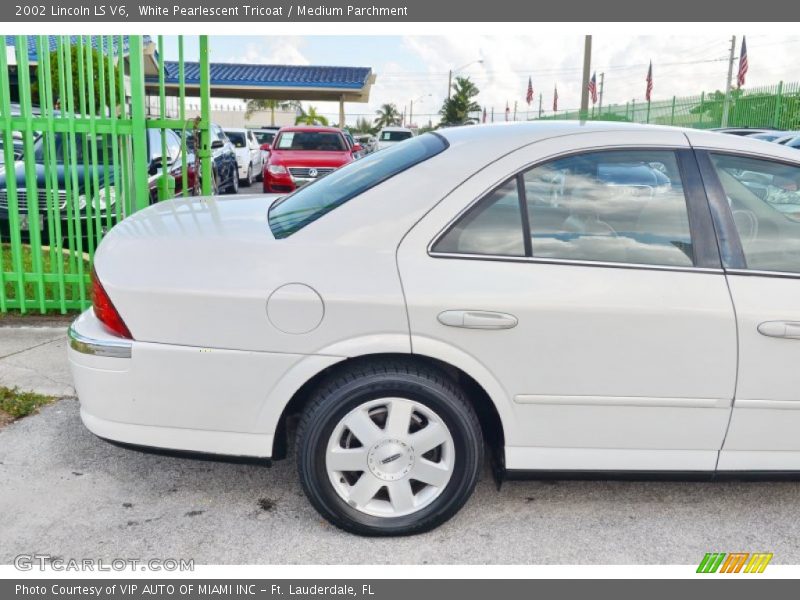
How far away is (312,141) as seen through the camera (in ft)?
51.4

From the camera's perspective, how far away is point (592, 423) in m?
3.14

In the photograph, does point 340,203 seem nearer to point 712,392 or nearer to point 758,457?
point 712,392

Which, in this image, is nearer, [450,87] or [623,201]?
[623,201]

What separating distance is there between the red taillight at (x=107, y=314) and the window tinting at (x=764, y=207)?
249 cm

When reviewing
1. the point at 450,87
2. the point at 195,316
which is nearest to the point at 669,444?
the point at 195,316

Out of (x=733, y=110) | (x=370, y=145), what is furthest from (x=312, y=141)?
(x=733, y=110)

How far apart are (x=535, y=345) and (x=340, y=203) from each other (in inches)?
38.1

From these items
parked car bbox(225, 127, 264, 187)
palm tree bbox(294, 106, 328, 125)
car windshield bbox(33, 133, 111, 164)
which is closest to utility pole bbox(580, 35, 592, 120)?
parked car bbox(225, 127, 264, 187)

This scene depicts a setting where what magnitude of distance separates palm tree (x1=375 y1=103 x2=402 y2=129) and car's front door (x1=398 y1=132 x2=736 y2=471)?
86765 mm

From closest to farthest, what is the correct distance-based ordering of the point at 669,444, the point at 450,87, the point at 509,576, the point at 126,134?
the point at 509,576
the point at 669,444
the point at 126,134
the point at 450,87

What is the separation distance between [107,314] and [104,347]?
0.45 feet

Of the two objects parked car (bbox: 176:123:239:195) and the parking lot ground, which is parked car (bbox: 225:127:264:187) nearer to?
parked car (bbox: 176:123:239:195)

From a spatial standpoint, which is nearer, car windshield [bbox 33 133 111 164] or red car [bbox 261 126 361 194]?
car windshield [bbox 33 133 111 164]

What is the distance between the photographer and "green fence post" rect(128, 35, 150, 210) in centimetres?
566
